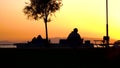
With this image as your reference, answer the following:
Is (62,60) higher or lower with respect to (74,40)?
lower

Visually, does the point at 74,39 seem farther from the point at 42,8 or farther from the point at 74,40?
the point at 42,8

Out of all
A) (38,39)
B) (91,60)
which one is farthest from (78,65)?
(38,39)

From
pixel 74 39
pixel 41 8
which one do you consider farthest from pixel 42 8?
pixel 74 39

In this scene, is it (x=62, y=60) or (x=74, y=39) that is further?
(x=74, y=39)

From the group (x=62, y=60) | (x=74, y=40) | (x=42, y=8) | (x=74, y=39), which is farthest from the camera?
(x=42, y=8)

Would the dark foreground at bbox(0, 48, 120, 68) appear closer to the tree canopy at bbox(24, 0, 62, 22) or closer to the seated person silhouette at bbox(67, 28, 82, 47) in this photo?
the seated person silhouette at bbox(67, 28, 82, 47)

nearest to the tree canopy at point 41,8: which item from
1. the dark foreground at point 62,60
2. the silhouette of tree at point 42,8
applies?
the silhouette of tree at point 42,8

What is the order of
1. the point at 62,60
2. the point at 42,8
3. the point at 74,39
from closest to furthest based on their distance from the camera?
the point at 62,60 < the point at 74,39 < the point at 42,8

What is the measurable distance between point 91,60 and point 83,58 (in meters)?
0.61

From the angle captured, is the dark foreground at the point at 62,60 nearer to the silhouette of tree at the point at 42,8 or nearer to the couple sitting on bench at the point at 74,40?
the couple sitting on bench at the point at 74,40

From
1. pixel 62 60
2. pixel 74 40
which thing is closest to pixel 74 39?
pixel 74 40

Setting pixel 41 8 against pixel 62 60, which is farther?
pixel 41 8

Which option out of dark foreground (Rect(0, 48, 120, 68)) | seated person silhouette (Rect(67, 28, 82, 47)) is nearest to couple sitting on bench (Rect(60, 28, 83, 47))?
seated person silhouette (Rect(67, 28, 82, 47))

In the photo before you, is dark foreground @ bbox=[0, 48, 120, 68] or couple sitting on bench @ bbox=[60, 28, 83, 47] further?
couple sitting on bench @ bbox=[60, 28, 83, 47]
